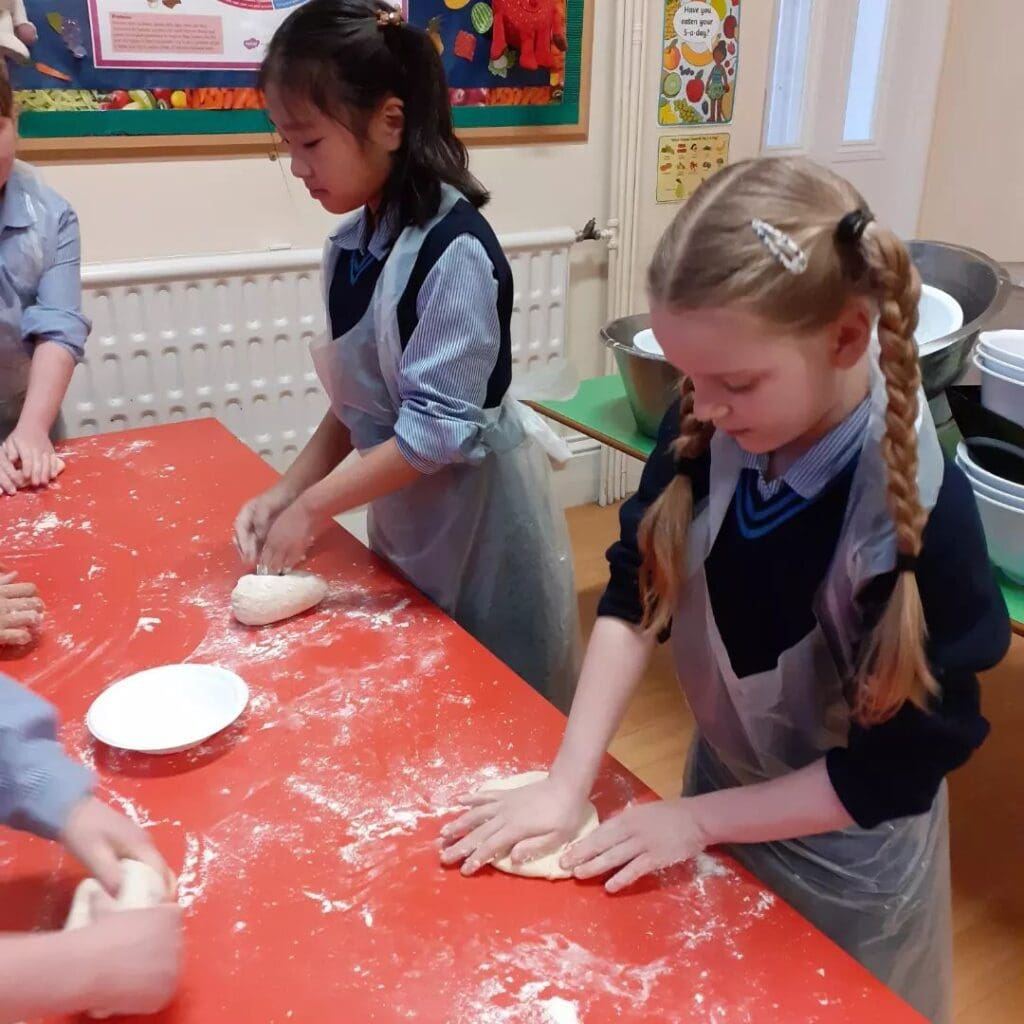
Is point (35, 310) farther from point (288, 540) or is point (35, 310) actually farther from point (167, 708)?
point (167, 708)

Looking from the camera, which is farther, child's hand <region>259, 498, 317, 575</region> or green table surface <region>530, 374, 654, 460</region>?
green table surface <region>530, 374, 654, 460</region>

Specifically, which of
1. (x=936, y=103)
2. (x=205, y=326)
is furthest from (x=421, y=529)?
(x=936, y=103)

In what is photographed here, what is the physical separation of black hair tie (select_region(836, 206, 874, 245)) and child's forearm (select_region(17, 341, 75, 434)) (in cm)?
136

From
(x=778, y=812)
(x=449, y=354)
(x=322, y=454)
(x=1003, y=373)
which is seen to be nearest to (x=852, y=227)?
(x=778, y=812)

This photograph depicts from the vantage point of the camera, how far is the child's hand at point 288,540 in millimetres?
1237

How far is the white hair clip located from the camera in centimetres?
69

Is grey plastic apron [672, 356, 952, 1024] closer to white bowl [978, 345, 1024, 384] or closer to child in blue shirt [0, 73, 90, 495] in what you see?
white bowl [978, 345, 1024, 384]

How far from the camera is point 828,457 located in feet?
2.58

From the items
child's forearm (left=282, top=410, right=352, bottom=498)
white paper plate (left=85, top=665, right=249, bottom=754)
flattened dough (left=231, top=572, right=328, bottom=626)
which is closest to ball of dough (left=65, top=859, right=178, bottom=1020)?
white paper plate (left=85, top=665, right=249, bottom=754)

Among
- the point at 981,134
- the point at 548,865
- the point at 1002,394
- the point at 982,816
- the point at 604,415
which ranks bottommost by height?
the point at 982,816

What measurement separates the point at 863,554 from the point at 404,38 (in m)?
0.84

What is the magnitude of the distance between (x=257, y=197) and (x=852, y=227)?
1.97 meters

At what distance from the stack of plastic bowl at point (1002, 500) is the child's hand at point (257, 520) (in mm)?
921

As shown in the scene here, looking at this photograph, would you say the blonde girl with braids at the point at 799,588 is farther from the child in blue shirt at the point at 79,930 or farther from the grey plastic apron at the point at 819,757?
the child in blue shirt at the point at 79,930
